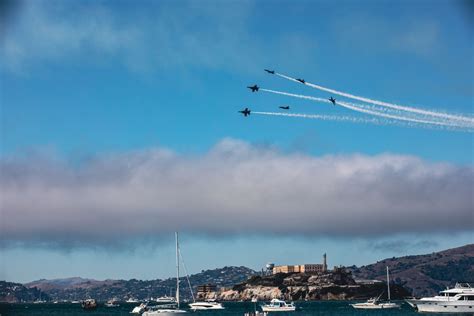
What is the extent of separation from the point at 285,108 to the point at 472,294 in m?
76.8

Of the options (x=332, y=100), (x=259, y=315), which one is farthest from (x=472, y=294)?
(x=332, y=100)

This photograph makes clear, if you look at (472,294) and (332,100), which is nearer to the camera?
(332,100)

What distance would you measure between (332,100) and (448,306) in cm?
7570

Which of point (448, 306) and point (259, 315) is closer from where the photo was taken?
point (259, 315)

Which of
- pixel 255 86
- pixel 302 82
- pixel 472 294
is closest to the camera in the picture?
pixel 302 82

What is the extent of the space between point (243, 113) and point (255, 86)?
8268 millimetres

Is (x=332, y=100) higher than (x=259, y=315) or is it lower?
higher

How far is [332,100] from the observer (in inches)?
6220

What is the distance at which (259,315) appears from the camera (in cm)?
17025

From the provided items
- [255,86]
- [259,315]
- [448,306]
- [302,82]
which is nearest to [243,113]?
[255,86]

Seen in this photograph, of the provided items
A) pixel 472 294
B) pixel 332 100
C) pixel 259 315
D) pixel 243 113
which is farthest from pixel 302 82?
pixel 472 294

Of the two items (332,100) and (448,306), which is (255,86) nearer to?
(332,100)

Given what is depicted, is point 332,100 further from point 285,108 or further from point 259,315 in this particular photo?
point 259,315

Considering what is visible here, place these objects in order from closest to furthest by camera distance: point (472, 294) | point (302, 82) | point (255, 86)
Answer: point (302, 82) < point (255, 86) < point (472, 294)
